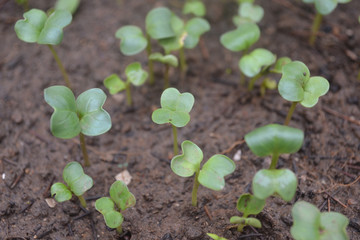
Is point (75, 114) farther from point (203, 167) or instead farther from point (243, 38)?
point (243, 38)

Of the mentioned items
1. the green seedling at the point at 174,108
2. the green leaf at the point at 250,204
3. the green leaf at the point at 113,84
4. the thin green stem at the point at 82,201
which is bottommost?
the thin green stem at the point at 82,201

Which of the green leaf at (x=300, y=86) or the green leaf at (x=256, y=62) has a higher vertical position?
the green leaf at (x=300, y=86)

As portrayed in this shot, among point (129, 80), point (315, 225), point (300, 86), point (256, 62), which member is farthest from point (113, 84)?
point (315, 225)

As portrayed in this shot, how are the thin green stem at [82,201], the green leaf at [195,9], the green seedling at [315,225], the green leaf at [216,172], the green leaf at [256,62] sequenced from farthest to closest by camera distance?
the green leaf at [195,9] → the green leaf at [256,62] → the thin green stem at [82,201] → the green leaf at [216,172] → the green seedling at [315,225]

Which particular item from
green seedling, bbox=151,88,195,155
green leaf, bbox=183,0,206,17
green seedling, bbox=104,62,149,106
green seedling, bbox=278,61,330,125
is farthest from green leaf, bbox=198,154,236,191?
green leaf, bbox=183,0,206,17

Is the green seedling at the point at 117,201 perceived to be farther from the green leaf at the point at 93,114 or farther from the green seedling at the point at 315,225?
the green seedling at the point at 315,225

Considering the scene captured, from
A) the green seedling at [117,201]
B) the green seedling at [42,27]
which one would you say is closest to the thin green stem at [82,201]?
the green seedling at [117,201]

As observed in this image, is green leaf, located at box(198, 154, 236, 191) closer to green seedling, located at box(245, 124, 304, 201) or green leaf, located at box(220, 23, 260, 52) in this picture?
green seedling, located at box(245, 124, 304, 201)
